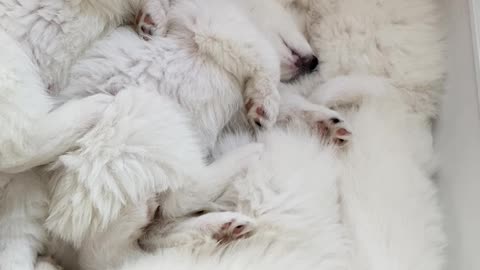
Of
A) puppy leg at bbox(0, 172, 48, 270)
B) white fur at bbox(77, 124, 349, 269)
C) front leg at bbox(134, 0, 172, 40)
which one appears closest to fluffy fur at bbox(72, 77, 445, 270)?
white fur at bbox(77, 124, 349, 269)

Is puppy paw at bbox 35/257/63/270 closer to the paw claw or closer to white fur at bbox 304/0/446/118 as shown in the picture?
the paw claw

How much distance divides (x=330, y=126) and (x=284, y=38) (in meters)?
0.28

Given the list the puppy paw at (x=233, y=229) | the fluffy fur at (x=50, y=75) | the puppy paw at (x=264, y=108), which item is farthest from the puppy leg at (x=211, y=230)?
the puppy paw at (x=264, y=108)

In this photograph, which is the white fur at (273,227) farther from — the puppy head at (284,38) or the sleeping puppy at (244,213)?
the puppy head at (284,38)

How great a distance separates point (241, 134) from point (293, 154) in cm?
17

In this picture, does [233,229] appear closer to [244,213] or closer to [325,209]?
[244,213]

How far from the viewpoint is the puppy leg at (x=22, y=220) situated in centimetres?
130

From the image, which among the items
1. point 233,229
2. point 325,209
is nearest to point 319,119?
point 325,209

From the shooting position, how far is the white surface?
54.6 inches

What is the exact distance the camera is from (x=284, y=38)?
1646 mm

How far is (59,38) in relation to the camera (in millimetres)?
1461

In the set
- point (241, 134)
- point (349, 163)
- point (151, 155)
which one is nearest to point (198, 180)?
point (151, 155)

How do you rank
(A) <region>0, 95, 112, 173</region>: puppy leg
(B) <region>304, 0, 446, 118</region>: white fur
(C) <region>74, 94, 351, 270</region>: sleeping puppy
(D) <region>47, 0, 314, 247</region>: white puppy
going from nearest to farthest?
(A) <region>0, 95, 112, 173</region>: puppy leg
(C) <region>74, 94, 351, 270</region>: sleeping puppy
(D) <region>47, 0, 314, 247</region>: white puppy
(B) <region>304, 0, 446, 118</region>: white fur

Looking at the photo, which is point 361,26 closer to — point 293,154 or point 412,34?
point 412,34
